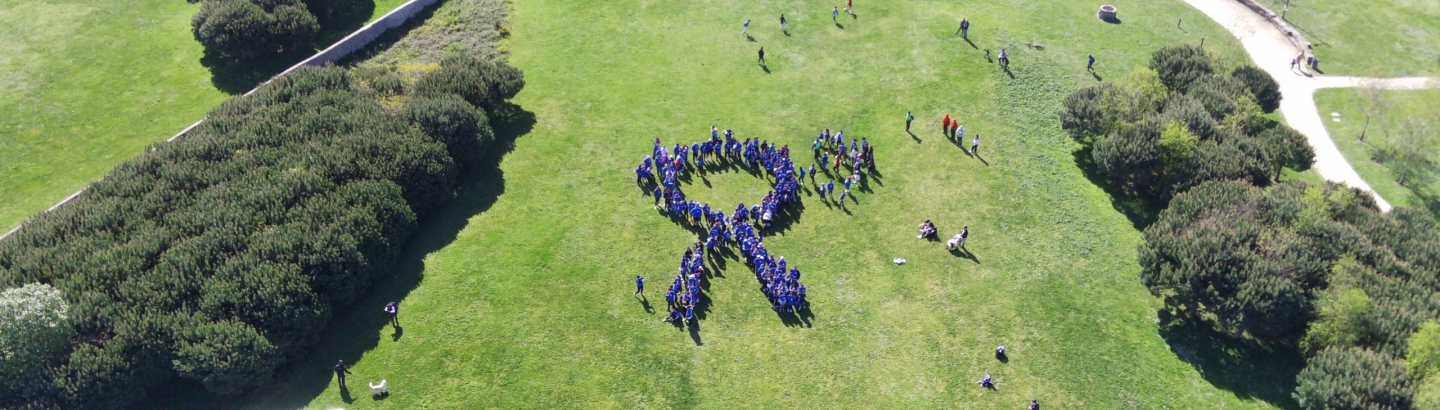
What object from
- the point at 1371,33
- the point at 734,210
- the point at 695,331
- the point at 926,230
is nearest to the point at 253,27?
the point at 734,210

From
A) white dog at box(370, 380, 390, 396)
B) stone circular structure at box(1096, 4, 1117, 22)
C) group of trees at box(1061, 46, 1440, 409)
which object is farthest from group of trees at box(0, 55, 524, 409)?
stone circular structure at box(1096, 4, 1117, 22)

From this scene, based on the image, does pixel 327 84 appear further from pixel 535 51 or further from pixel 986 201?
pixel 986 201

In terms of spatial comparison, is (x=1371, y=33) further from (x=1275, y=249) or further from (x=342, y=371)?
(x=342, y=371)

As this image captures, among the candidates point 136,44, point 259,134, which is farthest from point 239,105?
point 136,44

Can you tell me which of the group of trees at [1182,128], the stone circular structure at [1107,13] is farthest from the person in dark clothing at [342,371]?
the stone circular structure at [1107,13]

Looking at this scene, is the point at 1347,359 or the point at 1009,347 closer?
the point at 1347,359
